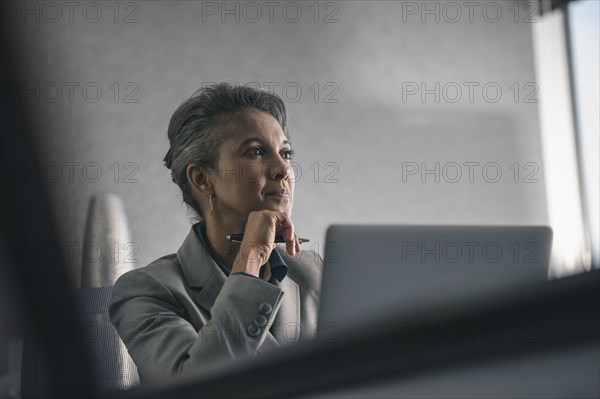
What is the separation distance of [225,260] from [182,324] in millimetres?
117

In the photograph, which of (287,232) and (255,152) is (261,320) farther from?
(255,152)

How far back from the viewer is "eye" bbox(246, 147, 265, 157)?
0.60 m

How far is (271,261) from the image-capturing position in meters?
0.53

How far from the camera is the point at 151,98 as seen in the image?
1169 millimetres

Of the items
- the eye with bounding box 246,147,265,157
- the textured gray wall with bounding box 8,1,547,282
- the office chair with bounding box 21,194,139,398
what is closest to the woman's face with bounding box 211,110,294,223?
the eye with bounding box 246,147,265,157

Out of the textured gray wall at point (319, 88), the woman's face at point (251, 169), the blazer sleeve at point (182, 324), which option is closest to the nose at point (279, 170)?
the woman's face at point (251, 169)

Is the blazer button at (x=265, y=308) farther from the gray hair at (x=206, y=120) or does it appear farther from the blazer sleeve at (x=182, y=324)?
the gray hair at (x=206, y=120)

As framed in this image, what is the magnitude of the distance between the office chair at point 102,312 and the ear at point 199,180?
9cm

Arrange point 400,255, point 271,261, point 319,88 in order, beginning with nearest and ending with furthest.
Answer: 1. point 400,255
2. point 271,261
3. point 319,88

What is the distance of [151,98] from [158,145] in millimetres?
93

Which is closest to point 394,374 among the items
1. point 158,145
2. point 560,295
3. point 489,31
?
point 560,295

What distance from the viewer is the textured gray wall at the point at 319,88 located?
1.01 metres

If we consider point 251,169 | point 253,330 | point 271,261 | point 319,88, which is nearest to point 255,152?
point 251,169

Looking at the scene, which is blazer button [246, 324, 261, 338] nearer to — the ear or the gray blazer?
the gray blazer
